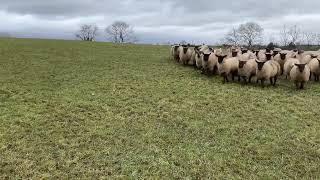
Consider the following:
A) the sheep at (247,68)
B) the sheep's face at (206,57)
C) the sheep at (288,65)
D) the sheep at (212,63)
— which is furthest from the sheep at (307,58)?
the sheep's face at (206,57)

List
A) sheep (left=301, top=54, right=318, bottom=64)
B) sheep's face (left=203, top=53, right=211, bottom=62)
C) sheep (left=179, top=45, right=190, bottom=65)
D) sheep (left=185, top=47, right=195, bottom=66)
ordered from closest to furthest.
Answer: sheep's face (left=203, top=53, right=211, bottom=62) < sheep (left=301, top=54, right=318, bottom=64) < sheep (left=185, top=47, right=195, bottom=66) < sheep (left=179, top=45, right=190, bottom=65)

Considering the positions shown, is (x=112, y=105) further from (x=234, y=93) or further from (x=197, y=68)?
(x=197, y=68)

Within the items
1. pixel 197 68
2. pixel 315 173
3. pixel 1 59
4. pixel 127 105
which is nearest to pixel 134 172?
pixel 315 173

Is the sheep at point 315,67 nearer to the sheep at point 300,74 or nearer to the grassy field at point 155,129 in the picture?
the grassy field at point 155,129

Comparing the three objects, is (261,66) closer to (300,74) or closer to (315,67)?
(300,74)

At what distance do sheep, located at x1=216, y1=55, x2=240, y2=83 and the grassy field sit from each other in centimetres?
51

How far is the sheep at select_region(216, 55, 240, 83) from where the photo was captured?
17906 mm

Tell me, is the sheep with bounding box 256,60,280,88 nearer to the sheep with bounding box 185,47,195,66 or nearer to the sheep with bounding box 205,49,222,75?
the sheep with bounding box 205,49,222,75

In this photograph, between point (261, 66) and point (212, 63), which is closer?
point (261, 66)

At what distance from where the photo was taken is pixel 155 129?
1141 centimetres

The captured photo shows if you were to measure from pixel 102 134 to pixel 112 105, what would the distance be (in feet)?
9.60

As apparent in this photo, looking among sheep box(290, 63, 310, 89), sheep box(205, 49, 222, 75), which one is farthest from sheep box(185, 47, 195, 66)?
sheep box(290, 63, 310, 89)

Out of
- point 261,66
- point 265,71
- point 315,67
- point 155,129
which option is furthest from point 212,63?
point 155,129

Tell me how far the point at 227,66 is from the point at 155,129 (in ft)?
24.4
